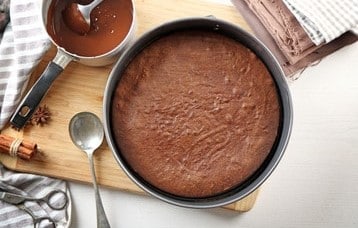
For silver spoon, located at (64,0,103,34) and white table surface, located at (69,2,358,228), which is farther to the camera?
white table surface, located at (69,2,358,228)

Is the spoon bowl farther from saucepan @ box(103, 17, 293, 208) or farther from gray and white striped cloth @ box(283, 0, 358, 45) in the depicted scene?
gray and white striped cloth @ box(283, 0, 358, 45)

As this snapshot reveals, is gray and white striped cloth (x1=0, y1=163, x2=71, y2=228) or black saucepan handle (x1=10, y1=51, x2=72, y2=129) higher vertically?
black saucepan handle (x1=10, y1=51, x2=72, y2=129)

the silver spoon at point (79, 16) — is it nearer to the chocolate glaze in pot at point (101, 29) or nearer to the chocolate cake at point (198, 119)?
the chocolate glaze in pot at point (101, 29)

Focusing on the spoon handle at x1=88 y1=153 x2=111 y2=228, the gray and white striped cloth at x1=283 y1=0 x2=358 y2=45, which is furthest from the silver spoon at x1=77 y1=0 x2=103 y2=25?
the gray and white striped cloth at x1=283 y1=0 x2=358 y2=45

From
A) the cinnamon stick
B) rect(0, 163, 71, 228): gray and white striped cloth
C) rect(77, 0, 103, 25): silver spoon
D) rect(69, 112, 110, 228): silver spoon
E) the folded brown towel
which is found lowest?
rect(0, 163, 71, 228): gray and white striped cloth

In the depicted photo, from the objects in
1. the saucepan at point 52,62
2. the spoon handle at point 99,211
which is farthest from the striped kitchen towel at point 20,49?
the spoon handle at point 99,211
